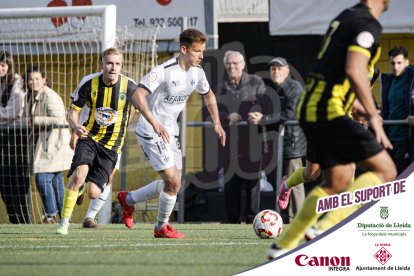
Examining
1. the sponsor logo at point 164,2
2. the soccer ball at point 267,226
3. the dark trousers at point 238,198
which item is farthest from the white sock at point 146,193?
the sponsor logo at point 164,2

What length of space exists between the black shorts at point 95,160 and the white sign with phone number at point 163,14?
10.2 ft

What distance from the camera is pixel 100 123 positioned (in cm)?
1149

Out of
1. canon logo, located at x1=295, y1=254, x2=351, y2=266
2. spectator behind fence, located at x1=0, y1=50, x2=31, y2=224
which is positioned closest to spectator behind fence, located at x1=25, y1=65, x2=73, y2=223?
spectator behind fence, located at x1=0, y1=50, x2=31, y2=224

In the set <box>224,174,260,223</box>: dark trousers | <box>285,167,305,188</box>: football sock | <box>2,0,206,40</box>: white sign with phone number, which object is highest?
<box>2,0,206,40</box>: white sign with phone number

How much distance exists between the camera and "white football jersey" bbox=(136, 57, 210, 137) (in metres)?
10.1

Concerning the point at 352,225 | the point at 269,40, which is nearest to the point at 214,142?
the point at 269,40

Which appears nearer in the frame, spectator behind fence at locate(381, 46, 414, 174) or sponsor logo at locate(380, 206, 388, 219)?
sponsor logo at locate(380, 206, 388, 219)

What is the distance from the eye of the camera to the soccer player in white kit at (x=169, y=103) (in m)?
9.89

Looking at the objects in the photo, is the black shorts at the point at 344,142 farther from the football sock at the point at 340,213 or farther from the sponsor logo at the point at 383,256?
the sponsor logo at the point at 383,256

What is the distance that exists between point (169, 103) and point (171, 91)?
0.50ft

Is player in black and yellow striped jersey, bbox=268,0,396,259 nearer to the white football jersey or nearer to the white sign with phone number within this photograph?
the white football jersey

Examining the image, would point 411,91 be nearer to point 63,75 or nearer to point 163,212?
point 163,212

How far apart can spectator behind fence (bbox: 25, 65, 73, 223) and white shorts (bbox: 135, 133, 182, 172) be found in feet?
10.6

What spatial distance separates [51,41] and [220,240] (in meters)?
5.86
